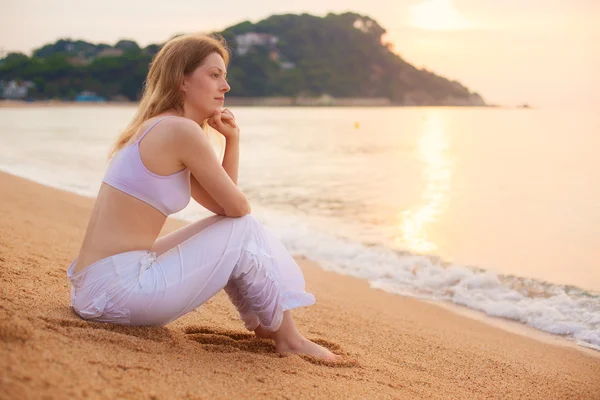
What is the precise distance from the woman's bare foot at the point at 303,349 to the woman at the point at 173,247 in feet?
0.44

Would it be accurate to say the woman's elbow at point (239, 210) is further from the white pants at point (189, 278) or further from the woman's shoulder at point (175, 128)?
the woman's shoulder at point (175, 128)

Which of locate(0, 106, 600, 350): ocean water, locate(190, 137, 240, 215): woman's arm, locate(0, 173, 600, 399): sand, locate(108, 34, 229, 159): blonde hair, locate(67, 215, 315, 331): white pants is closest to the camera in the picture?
locate(0, 173, 600, 399): sand

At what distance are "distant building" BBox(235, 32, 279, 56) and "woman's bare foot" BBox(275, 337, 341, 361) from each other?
356ft

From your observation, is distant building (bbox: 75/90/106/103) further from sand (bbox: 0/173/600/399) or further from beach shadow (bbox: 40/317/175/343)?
beach shadow (bbox: 40/317/175/343)

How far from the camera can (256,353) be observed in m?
2.62

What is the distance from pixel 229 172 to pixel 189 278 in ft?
2.21

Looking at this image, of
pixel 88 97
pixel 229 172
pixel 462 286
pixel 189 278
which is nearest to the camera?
pixel 189 278

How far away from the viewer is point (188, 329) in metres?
2.90

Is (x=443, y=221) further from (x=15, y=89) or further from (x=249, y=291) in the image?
(x=15, y=89)

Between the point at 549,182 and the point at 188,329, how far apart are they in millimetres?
13794

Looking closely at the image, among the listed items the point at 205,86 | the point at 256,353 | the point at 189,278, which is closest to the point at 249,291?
the point at 189,278

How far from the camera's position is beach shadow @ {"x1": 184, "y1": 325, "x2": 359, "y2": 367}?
2627 millimetres

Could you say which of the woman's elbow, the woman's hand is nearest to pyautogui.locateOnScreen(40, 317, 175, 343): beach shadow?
the woman's elbow

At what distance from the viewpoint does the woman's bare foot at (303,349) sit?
2.62 metres
